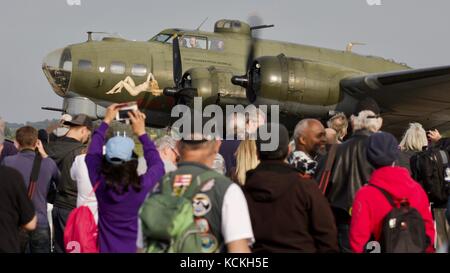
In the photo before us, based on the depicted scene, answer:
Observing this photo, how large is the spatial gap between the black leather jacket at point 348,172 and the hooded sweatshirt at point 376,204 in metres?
0.79

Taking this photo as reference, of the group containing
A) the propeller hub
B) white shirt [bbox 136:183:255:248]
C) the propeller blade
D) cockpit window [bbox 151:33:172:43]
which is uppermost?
cockpit window [bbox 151:33:172:43]

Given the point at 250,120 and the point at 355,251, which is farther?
the point at 250,120

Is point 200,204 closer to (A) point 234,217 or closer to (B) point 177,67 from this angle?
(A) point 234,217

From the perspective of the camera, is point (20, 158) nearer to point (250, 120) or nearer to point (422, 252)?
point (250, 120)

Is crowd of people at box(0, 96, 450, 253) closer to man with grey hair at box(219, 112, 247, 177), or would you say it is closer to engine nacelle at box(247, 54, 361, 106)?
man with grey hair at box(219, 112, 247, 177)

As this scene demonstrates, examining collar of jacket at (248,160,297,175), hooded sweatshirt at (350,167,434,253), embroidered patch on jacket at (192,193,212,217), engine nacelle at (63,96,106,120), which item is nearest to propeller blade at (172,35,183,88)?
engine nacelle at (63,96,106,120)

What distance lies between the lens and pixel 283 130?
189 inches

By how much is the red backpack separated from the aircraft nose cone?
1304cm

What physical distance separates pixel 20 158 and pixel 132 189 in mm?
2784

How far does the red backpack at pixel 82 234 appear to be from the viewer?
5301 millimetres

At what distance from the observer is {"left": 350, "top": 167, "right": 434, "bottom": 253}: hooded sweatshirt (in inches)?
196

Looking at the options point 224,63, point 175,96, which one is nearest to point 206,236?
point 175,96

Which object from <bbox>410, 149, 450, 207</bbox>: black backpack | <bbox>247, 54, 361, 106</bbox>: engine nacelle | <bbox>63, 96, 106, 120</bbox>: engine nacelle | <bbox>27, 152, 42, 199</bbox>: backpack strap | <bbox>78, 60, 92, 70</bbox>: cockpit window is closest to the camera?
<bbox>27, 152, 42, 199</bbox>: backpack strap
